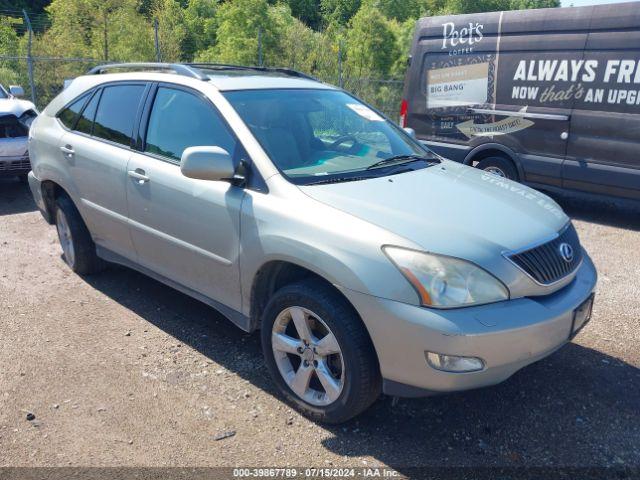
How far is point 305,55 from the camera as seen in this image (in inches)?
760

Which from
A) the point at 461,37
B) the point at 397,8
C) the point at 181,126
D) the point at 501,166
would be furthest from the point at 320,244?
the point at 397,8

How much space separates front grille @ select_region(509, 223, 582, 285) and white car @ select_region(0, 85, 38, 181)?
23.8ft

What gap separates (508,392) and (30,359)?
3.01 metres

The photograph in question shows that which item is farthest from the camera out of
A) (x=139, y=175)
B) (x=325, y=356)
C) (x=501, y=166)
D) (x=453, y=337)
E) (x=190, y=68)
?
(x=501, y=166)

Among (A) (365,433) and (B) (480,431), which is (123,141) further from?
(B) (480,431)

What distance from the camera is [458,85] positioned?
8.02m

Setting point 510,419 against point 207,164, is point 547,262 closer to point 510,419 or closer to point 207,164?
point 510,419

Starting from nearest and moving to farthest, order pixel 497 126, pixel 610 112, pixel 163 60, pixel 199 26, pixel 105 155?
pixel 105 155 < pixel 610 112 < pixel 497 126 < pixel 163 60 < pixel 199 26

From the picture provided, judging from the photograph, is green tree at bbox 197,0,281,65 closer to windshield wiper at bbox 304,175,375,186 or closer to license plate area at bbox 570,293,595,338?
windshield wiper at bbox 304,175,375,186

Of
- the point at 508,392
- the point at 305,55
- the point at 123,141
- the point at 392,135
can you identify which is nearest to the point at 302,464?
the point at 508,392

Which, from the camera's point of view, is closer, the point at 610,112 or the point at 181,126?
the point at 181,126

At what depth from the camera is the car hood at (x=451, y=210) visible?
2.74 meters

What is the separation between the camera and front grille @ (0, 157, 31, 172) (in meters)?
7.85

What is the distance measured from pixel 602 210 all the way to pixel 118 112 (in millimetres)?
6285
